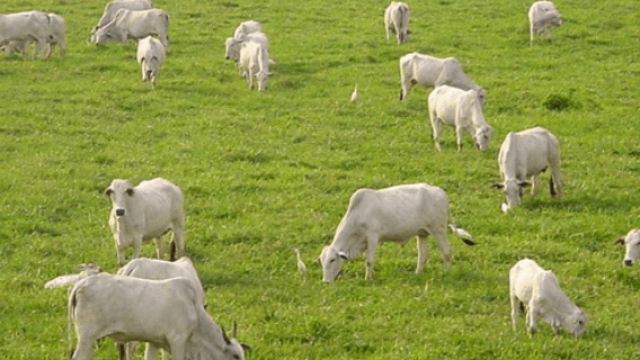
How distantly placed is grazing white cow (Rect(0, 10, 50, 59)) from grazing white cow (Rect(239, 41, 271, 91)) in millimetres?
6504

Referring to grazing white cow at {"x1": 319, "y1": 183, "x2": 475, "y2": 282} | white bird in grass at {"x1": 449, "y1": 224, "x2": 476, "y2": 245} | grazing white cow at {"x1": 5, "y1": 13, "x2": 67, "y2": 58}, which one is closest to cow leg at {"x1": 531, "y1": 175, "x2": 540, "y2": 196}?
white bird in grass at {"x1": 449, "y1": 224, "x2": 476, "y2": 245}

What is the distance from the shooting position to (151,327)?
12.1m

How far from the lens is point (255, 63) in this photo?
30688 millimetres

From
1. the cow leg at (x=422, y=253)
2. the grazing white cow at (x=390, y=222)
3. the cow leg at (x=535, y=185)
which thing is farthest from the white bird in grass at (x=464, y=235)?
the cow leg at (x=535, y=185)

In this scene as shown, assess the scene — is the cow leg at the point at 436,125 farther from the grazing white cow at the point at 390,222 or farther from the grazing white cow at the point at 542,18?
the grazing white cow at the point at 542,18

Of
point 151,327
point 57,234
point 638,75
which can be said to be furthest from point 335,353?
point 638,75

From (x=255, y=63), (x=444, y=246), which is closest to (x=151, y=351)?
(x=444, y=246)

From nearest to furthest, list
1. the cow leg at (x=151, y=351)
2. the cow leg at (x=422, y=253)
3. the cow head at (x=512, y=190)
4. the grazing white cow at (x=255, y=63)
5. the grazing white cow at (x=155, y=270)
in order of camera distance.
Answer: the cow leg at (x=151, y=351) → the grazing white cow at (x=155, y=270) → the cow leg at (x=422, y=253) → the cow head at (x=512, y=190) → the grazing white cow at (x=255, y=63)

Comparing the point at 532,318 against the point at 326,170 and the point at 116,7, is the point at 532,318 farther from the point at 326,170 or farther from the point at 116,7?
the point at 116,7

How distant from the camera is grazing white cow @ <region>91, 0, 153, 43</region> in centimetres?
3775

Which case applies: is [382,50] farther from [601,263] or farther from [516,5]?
[601,263]

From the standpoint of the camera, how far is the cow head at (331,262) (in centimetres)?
1653

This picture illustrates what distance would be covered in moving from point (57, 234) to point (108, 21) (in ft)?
66.0

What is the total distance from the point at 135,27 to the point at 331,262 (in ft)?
70.5
